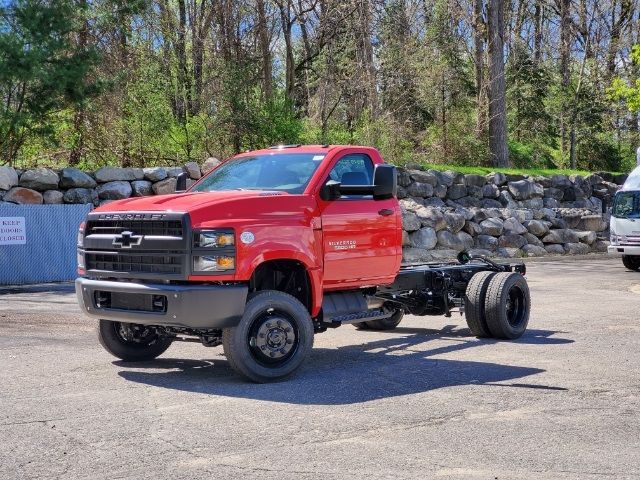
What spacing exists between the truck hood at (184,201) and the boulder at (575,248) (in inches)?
789

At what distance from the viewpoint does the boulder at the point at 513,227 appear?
26344 millimetres

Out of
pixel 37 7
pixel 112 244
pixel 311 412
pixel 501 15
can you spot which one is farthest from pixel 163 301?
pixel 501 15

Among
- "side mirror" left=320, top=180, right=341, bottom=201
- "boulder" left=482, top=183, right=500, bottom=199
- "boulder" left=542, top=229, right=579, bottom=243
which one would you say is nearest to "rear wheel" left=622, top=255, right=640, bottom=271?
"boulder" left=542, top=229, right=579, bottom=243

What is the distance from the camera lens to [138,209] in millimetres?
8633

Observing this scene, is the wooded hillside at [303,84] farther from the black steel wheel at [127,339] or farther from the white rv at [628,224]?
the black steel wheel at [127,339]

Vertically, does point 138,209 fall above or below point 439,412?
above

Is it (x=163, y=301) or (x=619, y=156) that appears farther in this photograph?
(x=619, y=156)

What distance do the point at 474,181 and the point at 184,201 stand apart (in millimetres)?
18764

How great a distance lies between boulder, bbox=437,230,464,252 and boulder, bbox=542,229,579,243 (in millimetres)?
3840

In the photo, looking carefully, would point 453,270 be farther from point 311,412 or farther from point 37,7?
point 37,7

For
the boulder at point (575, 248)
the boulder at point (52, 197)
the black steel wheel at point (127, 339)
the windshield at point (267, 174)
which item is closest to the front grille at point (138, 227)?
the black steel wheel at point (127, 339)

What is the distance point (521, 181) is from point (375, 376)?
19899 millimetres

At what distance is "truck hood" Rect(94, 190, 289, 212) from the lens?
845 centimetres

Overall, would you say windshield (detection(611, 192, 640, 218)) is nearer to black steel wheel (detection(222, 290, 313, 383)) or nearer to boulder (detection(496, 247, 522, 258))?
boulder (detection(496, 247, 522, 258))
